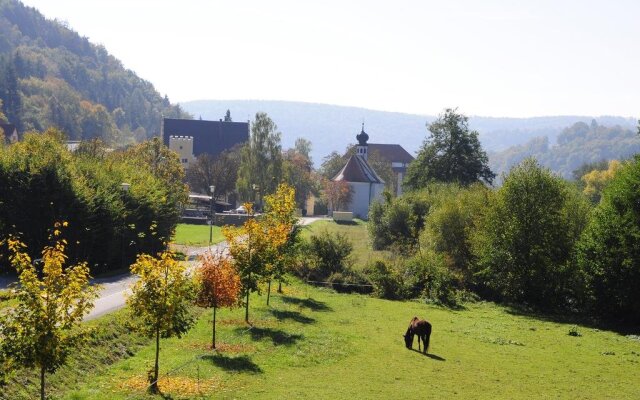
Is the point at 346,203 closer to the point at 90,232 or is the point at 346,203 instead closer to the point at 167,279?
the point at 90,232

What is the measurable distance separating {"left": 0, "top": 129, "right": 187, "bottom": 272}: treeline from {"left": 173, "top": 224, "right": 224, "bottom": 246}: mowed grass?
774 centimetres

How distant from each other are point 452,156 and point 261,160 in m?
28.6

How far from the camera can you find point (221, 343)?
99.6ft

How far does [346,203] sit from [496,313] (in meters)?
88.6

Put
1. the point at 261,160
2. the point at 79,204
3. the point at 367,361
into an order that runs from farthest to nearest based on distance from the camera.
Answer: the point at 261,160, the point at 79,204, the point at 367,361

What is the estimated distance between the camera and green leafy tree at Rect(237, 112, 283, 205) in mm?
108562

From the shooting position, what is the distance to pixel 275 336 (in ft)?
107

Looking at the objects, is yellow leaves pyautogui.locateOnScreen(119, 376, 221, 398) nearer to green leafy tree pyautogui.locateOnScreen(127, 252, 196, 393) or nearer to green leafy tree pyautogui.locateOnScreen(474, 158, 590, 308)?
green leafy tree pyautogui.locateOnScreen(127, 252, 196, 393)

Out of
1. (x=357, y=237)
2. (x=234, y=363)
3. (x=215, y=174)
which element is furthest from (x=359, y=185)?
(x=234, y=363)

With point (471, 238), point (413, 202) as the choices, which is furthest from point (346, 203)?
point (471, 238)

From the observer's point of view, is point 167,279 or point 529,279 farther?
point 529,279

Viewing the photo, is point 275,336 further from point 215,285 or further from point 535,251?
point 535,251

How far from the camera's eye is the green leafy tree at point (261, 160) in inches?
4274

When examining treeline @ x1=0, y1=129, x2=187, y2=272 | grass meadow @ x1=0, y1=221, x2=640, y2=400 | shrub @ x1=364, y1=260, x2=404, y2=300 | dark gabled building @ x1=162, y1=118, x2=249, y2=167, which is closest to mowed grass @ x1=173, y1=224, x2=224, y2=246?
treeline @ x1=0, y1=129, x2=187, y2=272
